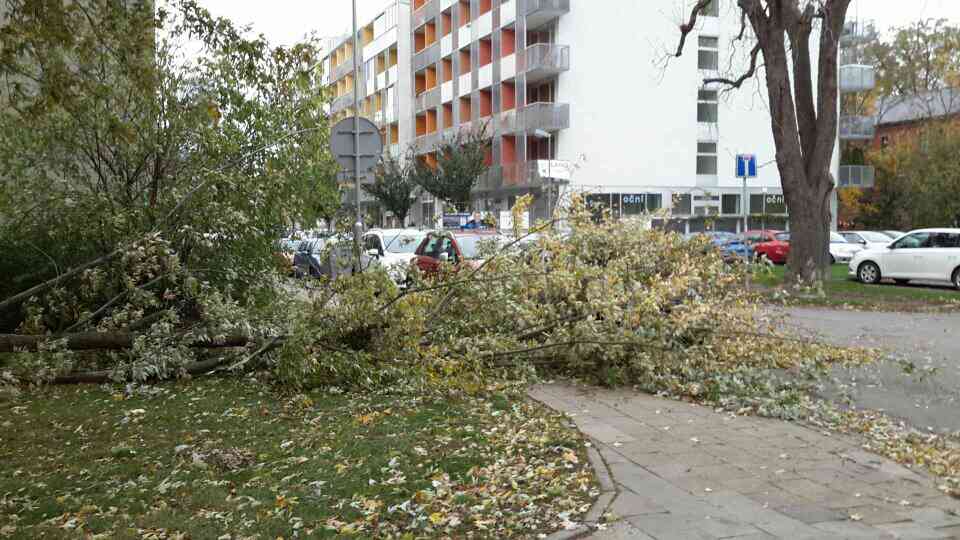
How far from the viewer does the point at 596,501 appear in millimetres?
5203

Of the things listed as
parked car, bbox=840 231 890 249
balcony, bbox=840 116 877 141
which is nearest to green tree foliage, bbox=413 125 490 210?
parked car, bbox=840 231 890 249

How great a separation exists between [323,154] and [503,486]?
8.07m

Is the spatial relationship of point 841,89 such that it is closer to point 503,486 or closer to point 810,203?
point 810,203

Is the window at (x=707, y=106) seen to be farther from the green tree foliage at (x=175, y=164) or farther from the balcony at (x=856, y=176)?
the green tree foliage at (x=175, y=164)

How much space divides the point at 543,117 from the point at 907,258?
21.9 meters

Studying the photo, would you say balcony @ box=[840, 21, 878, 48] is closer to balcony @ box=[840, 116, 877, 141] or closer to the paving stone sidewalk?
balcony @ box=[840, 116, 877, 141]

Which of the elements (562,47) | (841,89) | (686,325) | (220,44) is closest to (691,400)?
(686,325)

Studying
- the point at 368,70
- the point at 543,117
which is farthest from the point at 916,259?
the point at 368,70

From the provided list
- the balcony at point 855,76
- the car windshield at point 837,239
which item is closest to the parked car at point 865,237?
the car windshield at point 837,239

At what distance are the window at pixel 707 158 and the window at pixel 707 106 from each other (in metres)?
1.26

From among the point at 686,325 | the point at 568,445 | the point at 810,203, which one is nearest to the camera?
the point at 568,445

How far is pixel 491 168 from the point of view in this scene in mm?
48375

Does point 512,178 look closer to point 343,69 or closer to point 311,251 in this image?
point 343,69

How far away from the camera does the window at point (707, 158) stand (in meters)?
44.7
